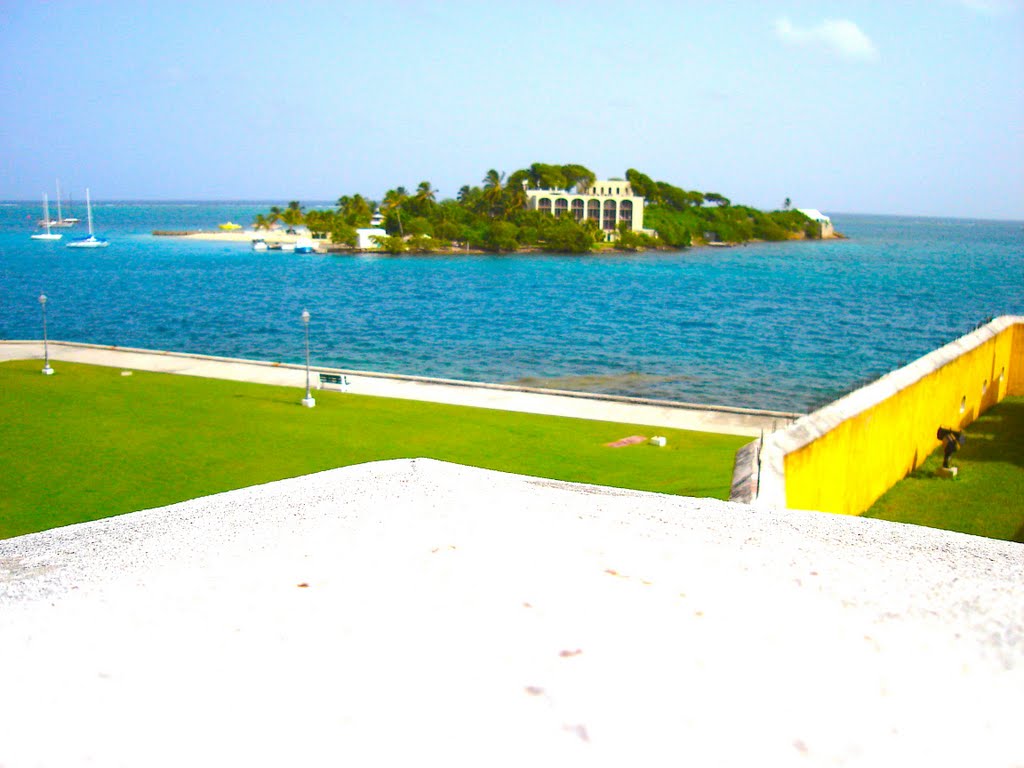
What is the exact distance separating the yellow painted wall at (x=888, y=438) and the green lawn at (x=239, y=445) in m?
1.99

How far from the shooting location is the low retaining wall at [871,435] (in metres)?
10.1

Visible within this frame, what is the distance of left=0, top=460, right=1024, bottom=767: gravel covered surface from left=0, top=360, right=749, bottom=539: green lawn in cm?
896

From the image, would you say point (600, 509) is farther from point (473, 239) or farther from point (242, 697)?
Result: point (473, 239)

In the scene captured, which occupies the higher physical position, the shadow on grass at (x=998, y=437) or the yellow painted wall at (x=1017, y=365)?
the yellow painted wall at (x=1017, y=365)

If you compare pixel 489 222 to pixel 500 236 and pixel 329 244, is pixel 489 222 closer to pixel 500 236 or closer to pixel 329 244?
pixel 500 236

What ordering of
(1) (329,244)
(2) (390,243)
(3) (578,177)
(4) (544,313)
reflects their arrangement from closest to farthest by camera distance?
(4) (544,313) → (2) (390,243) → (1) (329,244) → (3) (578,177)

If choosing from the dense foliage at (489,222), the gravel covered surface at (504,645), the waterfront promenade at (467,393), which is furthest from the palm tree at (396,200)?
the gravel covered surface at (504,645)

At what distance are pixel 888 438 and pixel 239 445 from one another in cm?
1191

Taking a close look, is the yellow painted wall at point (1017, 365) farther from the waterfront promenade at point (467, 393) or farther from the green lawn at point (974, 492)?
the waterfront promenade at point (467, 393)

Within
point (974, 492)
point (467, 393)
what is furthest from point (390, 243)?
point (974, 492)

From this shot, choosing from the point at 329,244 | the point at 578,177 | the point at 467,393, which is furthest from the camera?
the point at 578,177

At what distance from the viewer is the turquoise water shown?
147 feet

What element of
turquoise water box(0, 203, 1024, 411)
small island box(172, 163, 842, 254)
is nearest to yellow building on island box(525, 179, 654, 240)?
small island box(172, 163, 842, 254)

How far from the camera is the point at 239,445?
57.5 ft
